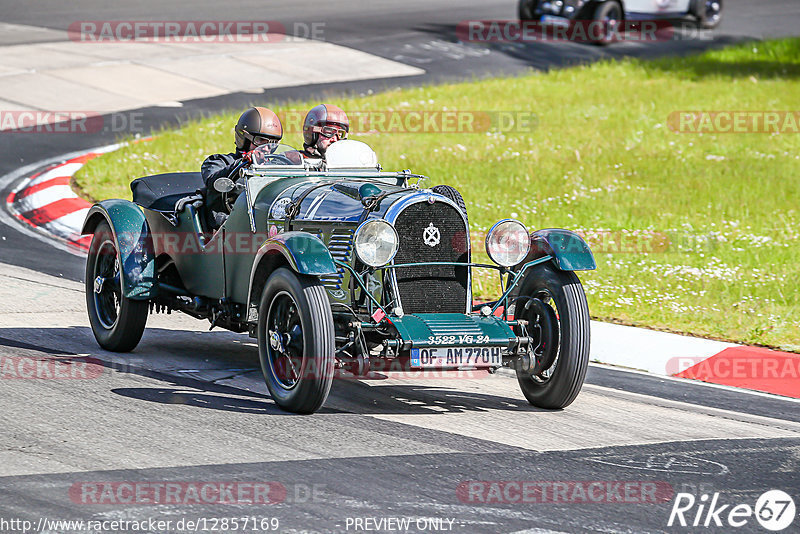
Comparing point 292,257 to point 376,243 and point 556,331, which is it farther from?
point 556,331

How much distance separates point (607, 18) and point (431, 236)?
20.0 metres

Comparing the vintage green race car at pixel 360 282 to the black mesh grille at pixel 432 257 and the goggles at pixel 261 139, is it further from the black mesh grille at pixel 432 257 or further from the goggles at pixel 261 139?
the goggles at pixel 261 139

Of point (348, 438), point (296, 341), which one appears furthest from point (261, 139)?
point (348, 438)

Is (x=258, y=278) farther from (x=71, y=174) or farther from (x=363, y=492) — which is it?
(x=71, y=174)

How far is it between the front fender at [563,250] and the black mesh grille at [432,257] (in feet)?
1.58

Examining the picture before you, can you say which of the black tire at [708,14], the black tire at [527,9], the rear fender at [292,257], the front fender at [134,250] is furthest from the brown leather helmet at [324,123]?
the black tire at [708,14]

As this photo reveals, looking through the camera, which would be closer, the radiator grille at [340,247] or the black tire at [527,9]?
the radiator grille at [340,247]

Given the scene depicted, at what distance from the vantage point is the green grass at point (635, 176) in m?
9.87

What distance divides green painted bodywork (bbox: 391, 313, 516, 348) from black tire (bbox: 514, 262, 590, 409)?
0.33 meters

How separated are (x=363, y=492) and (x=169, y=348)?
332cm

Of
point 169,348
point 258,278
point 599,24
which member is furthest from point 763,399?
point 599,24

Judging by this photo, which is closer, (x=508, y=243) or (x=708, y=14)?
(x=508, y=243)

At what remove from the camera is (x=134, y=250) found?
25.7 feet

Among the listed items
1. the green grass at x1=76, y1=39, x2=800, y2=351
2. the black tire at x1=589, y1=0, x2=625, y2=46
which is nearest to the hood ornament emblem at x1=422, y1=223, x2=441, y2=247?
the green grass at x1=76, y1=39, x2=800, y2=351
